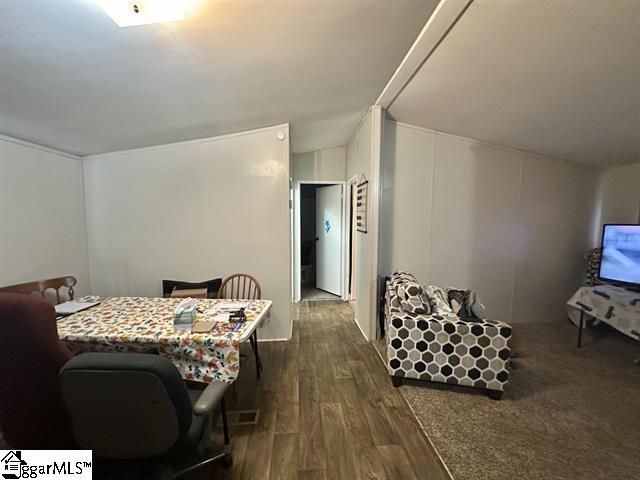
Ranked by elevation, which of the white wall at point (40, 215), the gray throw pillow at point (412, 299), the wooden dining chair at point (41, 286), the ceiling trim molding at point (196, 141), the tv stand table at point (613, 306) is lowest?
the tv stand table at point (613, 306)

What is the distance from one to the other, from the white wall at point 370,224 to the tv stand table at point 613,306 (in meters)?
2.35

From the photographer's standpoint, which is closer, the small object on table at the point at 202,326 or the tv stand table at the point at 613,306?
the small object on table at the point at 202,326

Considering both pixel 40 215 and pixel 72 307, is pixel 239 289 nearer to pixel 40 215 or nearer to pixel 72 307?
pixel 72 307

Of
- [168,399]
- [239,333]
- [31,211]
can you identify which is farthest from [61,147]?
[168,399]

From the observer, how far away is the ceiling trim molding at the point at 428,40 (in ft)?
4.91

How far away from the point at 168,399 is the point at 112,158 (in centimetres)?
302

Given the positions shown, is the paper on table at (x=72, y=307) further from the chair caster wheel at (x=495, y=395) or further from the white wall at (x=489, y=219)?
the chair caster wheel at (x=495, y=395)

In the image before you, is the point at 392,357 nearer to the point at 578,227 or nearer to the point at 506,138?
the point at 506,138

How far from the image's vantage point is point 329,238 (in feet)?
16.3

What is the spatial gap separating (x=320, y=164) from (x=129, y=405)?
4155mm

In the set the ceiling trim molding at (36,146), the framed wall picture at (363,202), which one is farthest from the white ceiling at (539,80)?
the ceiling trim molding at (36,146)

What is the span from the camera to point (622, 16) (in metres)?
1.46
